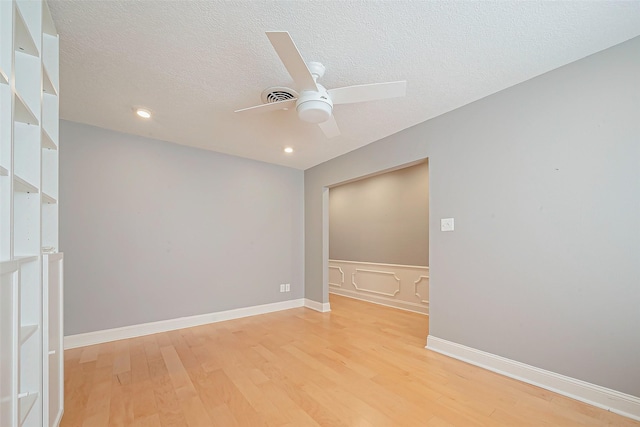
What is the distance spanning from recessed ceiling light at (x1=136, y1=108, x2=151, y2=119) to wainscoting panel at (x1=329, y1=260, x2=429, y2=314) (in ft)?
13.2

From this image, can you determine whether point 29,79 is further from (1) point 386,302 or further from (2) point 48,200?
(1) point 386,302

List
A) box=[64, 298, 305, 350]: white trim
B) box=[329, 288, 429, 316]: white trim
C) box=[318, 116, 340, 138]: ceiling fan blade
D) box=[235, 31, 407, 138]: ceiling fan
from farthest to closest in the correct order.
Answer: box=[329, 288, 429, 316]: white trim < box=[64, 298, 305, 350]: white trim < box=[318, 116, 340, 138]: ceiling fan blade < box=[235, 31, 407, 138]: ceiling fan

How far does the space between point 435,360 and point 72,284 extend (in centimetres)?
380

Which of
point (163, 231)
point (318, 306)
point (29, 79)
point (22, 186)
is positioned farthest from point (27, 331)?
point (318, 306)

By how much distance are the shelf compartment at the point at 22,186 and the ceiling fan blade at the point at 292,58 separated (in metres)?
1.24

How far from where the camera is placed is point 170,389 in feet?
6.89

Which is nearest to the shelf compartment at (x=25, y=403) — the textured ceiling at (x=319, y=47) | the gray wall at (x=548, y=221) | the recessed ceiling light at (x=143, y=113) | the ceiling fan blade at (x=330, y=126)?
the textured ceiling at (x=319, y=47)

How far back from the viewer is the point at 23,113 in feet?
4.09

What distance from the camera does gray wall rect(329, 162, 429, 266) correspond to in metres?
4.37

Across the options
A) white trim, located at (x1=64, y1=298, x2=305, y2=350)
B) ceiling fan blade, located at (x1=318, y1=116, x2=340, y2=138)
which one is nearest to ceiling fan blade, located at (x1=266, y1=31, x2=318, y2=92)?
ceiling fan blade, located at (x1=318, y1=116, x2=340, y2=138)

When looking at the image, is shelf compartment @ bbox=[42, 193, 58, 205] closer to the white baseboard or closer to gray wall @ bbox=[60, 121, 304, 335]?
gray wall @ bbox=[60, 121, 304, 335]

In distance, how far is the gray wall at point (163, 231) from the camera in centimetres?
301

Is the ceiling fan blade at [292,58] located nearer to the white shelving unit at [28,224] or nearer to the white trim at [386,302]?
the white shelving unit at [28,224]

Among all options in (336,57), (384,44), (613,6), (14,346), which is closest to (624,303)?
(613,6)
